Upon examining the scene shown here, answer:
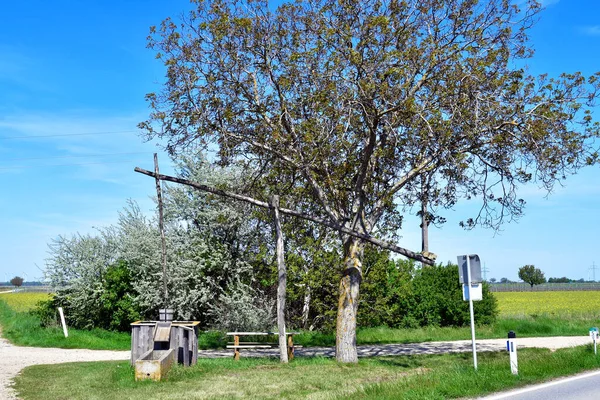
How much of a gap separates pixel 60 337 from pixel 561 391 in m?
20.0

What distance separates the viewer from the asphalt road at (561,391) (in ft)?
34.1

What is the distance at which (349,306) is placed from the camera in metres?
17.1

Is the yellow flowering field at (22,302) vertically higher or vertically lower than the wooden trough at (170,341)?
higher

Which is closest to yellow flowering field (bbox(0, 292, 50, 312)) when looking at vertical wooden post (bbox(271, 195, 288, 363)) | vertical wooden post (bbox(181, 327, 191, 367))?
vertical wooden post (bbox(181, 327, 191, 367))

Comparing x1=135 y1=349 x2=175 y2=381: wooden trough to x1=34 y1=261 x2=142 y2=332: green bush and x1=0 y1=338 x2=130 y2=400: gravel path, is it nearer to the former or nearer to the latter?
x1=0 y1=338 x2=130 y2=400: gravel path

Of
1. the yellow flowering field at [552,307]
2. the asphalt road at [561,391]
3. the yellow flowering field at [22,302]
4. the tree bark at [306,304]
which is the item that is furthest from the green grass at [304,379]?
the yellow flowering field at [552,307]

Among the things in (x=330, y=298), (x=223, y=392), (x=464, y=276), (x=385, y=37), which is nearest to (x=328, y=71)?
(x=385, y=37)

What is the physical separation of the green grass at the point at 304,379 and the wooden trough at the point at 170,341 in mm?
599

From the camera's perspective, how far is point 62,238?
29.1 meters

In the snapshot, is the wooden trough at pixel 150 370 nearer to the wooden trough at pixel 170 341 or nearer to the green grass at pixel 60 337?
the wooden trough at pixel 170 341

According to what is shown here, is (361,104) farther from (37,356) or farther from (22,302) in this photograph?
(22,302)

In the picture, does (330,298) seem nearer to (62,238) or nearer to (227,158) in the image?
(227,158)

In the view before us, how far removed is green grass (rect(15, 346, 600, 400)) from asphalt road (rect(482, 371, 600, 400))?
1.37ft

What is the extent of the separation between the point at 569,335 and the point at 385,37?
16.0 metres
